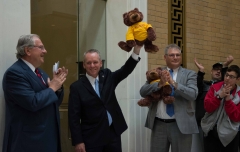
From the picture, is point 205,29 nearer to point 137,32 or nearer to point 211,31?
point 211,31

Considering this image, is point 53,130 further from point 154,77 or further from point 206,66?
point 206,66

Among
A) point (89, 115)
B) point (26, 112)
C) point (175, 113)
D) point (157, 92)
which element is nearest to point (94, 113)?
point (89, 115)

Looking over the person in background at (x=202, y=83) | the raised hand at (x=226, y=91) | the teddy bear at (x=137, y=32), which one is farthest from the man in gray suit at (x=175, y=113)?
the person in background at (x=202, y=83)

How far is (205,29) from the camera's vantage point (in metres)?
5.74

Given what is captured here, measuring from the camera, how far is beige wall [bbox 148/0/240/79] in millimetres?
4969

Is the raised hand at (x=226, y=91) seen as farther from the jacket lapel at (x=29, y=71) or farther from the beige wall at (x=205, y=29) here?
the jacket lapel at (x=29, y=71)

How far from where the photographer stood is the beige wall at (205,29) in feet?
16.3

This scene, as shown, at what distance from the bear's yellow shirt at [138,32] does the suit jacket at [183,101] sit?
648 mm

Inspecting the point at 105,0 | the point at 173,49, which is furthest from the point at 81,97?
the point at 105,0

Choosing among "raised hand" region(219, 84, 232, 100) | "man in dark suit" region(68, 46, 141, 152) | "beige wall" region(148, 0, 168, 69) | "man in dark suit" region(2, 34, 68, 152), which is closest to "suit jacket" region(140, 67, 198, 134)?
"raised hand" region(219, 84, 232, 100)

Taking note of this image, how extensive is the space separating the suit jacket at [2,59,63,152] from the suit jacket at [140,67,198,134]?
135cm

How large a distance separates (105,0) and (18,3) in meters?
1.82

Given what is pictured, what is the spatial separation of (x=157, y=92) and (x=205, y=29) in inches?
91.9

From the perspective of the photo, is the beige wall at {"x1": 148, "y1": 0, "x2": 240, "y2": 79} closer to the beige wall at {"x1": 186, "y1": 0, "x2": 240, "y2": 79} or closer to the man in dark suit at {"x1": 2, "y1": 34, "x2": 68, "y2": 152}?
the beige wall at {"x1": 186, "y1": 0, "x2": 240, "y2": 79}
